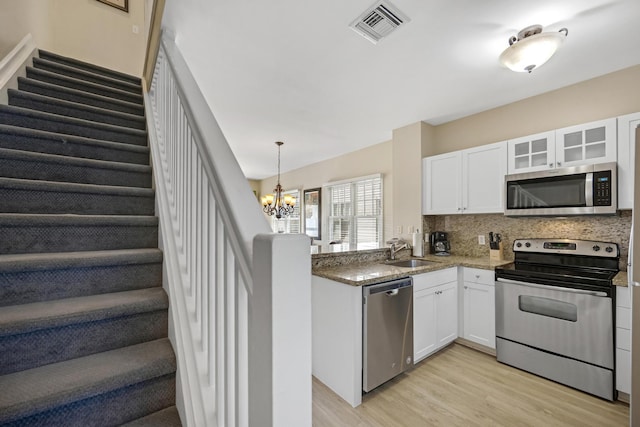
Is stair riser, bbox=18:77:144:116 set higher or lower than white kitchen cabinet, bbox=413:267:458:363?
higher

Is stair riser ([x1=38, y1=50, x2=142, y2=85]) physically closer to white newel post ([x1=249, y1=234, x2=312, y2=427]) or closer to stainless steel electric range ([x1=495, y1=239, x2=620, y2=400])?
white newel post ([x1=249, y1=234, x2=312, y2=427])

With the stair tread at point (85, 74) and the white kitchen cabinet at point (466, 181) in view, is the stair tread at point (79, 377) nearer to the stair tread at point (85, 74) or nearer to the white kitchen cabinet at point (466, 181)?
the stair tread at point (85, 74)

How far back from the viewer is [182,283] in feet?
3.71

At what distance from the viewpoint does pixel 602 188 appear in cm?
228

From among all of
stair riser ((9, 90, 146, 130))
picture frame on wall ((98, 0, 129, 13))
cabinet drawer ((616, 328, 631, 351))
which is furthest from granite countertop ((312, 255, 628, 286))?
picture frame on wall ((98, 0, 129, 13))

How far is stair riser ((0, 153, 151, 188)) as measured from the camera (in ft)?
4.93

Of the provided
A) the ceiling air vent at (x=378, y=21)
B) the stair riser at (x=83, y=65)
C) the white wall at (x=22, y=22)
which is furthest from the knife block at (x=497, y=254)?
the white wall at (x=22, y=22)

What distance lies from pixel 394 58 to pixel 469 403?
108 inches

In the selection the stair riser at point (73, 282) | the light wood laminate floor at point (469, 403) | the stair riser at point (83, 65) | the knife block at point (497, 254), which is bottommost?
the light wood laminate floor at point (469, 403)

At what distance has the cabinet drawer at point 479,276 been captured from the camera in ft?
8.97

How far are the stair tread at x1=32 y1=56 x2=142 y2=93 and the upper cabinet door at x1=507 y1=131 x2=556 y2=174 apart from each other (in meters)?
3.98

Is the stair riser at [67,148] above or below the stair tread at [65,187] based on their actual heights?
above

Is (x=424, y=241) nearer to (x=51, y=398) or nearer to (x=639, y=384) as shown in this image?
(x=639, y=384)

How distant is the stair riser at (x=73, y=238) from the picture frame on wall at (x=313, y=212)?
4.62m
